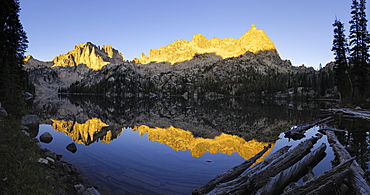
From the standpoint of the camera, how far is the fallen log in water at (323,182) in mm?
8227

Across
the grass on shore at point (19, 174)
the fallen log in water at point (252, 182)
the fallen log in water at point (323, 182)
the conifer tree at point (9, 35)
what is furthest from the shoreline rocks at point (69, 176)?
the conifer tree at point (9, 35)

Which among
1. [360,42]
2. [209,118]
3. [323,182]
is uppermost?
[360,42]

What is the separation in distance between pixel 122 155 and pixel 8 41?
50.6m

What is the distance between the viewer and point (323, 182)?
29.3 feet

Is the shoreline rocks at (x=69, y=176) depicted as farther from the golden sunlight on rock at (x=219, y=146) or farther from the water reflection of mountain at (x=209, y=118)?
the water reflection of mountain at (x=209, y=118)

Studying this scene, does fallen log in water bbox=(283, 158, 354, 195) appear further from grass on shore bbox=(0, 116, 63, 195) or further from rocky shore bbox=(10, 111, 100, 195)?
grass on shore bbox=(0, 116, 63, 195)

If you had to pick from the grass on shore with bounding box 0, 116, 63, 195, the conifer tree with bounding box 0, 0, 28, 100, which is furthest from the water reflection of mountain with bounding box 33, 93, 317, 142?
the grass on shore with bounding box 0, 116, 63, 195

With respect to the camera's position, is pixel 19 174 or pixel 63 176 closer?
pixel 19 174

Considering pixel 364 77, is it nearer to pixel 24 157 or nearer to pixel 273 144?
pixel 273 144

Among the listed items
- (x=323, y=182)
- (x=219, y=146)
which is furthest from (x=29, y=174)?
(x=219, y=146)

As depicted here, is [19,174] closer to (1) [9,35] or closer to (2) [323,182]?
(2) [323,182]

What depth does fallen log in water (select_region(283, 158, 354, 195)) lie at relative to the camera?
823 cm

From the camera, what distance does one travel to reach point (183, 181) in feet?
45.0

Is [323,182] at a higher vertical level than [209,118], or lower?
higher
